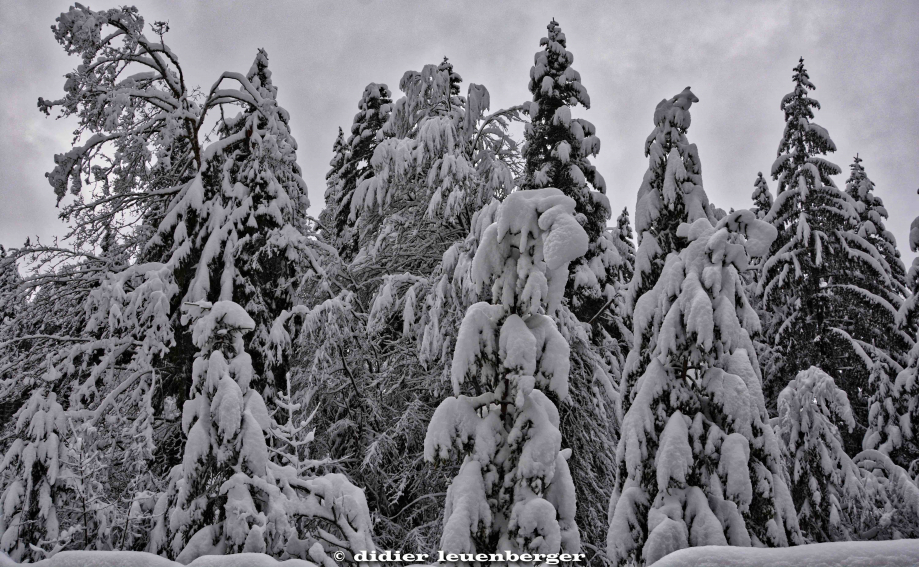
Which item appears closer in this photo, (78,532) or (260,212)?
(78,532)

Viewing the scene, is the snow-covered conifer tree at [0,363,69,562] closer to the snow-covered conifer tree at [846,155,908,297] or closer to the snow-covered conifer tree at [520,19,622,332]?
the snow-covered conifer tree at [520,19,622,332]

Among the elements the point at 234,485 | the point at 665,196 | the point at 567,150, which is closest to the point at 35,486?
the point at 234,485

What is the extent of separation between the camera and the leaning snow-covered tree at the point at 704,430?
6312 millimetres

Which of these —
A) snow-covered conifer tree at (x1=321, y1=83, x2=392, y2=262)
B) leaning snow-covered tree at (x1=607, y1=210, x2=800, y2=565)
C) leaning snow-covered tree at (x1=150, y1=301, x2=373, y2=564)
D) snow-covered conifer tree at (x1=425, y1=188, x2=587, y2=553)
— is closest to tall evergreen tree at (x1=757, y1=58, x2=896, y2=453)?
leaning snow-covered tree at (x1=607, y1=210, x2=800, y2=565)

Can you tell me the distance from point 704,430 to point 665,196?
346 centimetres

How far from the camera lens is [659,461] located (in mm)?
6582

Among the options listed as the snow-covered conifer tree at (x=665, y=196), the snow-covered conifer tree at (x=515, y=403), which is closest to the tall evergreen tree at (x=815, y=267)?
the snow-covered conifer tree at (x=665, y=196)

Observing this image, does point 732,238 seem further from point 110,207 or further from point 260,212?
→ point 110,207

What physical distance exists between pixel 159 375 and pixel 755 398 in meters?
7.61

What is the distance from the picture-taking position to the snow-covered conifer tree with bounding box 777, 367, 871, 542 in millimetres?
8891

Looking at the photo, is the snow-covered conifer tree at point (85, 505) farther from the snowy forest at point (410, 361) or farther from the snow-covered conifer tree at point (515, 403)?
the snow-covered conifer tree at point (515, 403)

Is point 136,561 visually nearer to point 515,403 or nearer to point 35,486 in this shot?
point 515,403

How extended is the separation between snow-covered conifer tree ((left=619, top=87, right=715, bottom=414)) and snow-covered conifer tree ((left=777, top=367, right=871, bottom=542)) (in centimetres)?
270

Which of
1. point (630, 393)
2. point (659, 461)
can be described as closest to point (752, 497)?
point (659, 461)
